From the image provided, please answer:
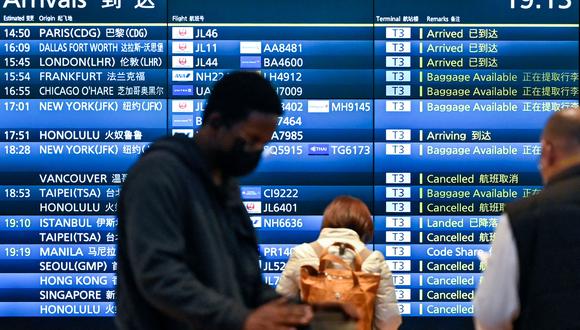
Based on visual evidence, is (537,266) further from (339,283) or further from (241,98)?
(339,283)

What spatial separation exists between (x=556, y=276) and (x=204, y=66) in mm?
3484

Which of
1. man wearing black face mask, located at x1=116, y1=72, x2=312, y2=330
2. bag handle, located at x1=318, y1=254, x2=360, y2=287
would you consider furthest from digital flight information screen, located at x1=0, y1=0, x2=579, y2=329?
man wearing black face mask, located at x1=116, y1=72, x2=312, y2=330

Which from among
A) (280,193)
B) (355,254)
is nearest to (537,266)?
(355,254)

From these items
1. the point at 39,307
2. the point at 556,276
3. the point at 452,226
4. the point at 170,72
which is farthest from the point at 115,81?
the point at 556,276

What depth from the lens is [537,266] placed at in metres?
4.09

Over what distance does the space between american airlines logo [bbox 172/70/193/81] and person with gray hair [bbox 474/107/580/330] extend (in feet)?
10.8

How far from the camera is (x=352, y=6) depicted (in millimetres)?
7012

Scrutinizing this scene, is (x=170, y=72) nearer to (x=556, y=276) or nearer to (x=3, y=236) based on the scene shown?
(x=3, y=236)

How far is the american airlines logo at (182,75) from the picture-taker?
7023 millimetres

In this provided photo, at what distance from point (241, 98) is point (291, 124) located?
12.4 feet

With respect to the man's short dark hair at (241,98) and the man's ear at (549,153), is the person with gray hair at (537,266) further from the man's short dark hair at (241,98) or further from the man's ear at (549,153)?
the man's short dark hair at (241,98)

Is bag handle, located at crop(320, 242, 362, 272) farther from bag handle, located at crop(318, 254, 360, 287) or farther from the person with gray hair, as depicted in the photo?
the person with gray hair

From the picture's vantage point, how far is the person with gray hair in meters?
4.09

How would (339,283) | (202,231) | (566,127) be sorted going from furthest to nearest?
(339,283)
(566,127)
(202,231)
